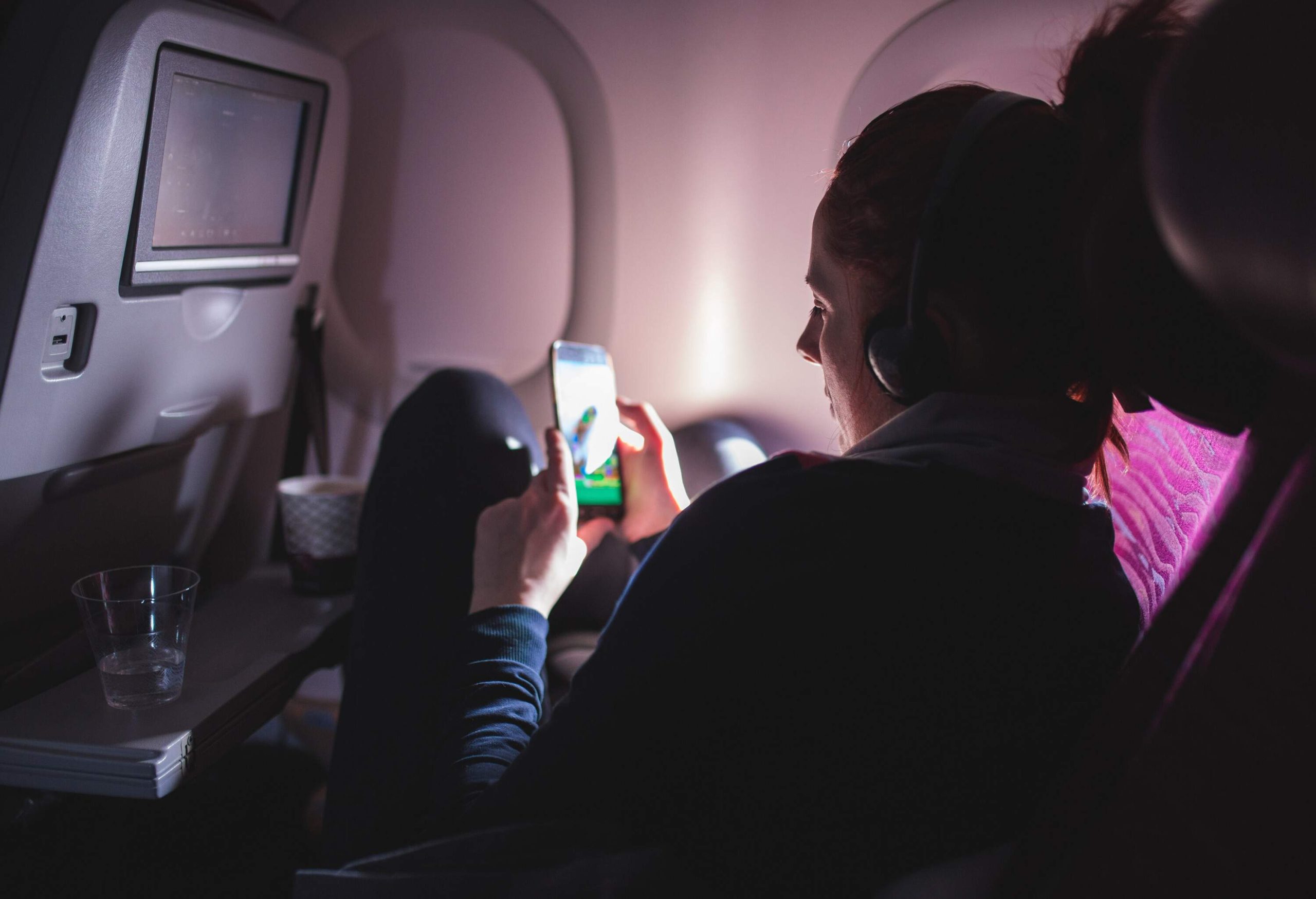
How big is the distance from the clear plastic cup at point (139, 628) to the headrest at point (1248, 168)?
0.90m

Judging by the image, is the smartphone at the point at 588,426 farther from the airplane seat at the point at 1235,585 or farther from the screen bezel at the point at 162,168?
the airplane seat at the point at 1235,585

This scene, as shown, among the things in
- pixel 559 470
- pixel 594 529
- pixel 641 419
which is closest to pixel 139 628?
pixel 559 470

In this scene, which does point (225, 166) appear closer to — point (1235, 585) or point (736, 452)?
point (736, 452)

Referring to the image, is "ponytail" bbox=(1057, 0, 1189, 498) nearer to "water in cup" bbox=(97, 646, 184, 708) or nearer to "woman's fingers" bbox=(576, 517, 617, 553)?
"woman's fingers" bbox=(576, 517, 617, 553)

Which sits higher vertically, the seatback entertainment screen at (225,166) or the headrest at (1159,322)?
the seatback entertainment screen at (225,166)

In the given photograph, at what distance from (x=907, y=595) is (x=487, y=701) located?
1.35 ft

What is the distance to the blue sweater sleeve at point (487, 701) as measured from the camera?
0.76m

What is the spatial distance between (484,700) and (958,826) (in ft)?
1.33

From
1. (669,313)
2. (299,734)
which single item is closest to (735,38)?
(669,313)

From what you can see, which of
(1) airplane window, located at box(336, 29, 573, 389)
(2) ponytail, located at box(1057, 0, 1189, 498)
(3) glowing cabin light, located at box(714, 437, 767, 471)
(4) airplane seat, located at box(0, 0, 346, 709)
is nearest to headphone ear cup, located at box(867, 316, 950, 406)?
(2) ponytail, located at box(1057, 0, 1189, 498)

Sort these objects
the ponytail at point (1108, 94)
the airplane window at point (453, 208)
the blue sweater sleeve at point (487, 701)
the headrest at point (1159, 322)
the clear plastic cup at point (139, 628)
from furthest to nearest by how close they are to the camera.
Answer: the airplane window at point (453, 208) < the clear plastic cup at point (139, 628) < the blue sweater sleeve at point (487, 701) < the ponytail at point (1108, 94) < the headrest at point (1159, 322)

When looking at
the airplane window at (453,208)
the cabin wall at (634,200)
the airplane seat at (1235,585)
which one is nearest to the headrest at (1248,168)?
the airplane seat at (1235,585)

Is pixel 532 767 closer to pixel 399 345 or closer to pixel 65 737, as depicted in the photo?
pixel 65 737

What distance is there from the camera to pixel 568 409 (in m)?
1.29
